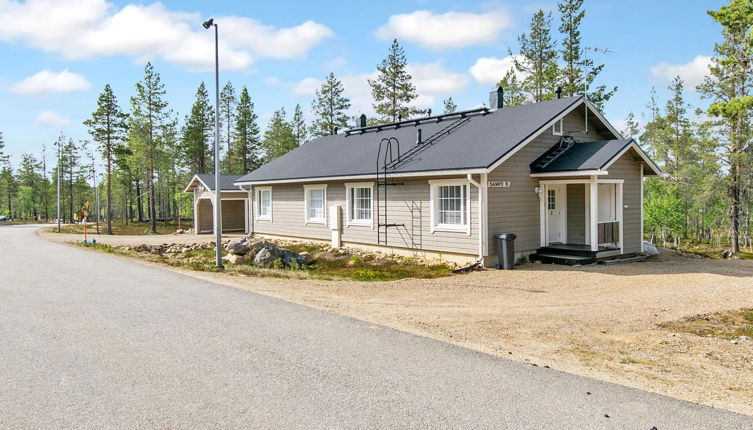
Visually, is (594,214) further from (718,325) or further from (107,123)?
(107,123)

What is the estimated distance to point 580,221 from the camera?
58.1 ft

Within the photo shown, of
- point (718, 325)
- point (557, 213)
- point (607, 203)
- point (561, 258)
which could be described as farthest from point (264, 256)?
point (718, 325)

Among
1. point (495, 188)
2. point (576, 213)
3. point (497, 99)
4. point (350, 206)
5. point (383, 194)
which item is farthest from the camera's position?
point (497, 99)

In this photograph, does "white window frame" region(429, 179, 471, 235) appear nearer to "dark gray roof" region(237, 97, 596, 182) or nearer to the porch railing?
"dark gray roof" region(237, 97, 596, 182)

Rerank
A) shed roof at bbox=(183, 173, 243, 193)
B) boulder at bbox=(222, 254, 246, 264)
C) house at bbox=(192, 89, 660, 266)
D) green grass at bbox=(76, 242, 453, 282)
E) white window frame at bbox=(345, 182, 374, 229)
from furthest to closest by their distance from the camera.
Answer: shed roof at bbox=(183, 173, 243, 193)
white window frame at bbox=(345, 182, 374, 229)
boulder at bbox=(222, 254, 246, 264)
house at bbox=(192, 89, 660, 266)
green grass at bbox=(76, 242, 453, 282)

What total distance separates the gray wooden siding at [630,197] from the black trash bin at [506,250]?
4.51 metres

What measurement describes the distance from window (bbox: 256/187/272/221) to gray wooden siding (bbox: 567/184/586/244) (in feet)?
44.1

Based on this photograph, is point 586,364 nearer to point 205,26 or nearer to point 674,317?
point 674,317

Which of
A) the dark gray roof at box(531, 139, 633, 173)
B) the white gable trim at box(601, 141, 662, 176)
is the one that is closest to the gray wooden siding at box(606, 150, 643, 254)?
the white gable trim at box(601, 141, 662, 176)

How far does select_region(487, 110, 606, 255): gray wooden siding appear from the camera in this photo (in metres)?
15.5

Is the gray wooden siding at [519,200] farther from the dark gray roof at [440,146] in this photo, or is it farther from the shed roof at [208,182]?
the shed roof at [208,182]

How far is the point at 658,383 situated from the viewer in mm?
5535

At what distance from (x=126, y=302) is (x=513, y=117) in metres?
13.6

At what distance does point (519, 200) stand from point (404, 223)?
3825 millimetres
